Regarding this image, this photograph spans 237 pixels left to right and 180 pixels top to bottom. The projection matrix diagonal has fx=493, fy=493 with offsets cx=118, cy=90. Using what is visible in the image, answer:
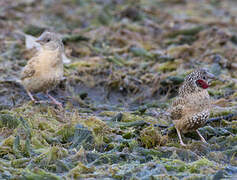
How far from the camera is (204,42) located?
1016 cm

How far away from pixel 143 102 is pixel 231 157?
2.68 meters

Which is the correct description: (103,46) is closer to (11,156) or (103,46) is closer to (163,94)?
(163,94)

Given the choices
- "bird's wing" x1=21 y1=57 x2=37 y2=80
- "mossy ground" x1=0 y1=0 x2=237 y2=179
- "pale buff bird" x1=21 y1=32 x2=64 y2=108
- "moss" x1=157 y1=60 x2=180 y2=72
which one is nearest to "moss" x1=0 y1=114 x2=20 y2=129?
"mossy ground" x1=0 y1=0 x2=237 y2=179

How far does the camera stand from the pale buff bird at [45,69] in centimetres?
728

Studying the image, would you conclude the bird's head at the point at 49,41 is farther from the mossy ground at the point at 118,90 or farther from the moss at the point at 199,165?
the moss at the point at 199,165

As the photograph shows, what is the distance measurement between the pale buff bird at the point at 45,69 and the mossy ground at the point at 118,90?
31cm

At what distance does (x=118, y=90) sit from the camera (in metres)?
8.31

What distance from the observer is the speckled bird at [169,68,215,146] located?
5750 millimetres

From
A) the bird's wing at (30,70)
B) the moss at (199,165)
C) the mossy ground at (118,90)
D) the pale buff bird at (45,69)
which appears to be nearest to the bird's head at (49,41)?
the pale buff bird at (45,69)

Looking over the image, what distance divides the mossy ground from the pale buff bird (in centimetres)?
31

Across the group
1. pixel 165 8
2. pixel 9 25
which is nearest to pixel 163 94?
pixel 9 25

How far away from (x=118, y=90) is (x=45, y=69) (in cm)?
152

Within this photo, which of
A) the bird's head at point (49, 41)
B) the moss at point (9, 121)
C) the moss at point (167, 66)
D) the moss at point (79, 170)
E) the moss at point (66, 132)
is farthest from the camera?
the moss at point (167, 66)

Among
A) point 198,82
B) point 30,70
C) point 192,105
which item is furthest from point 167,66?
point 192,105
